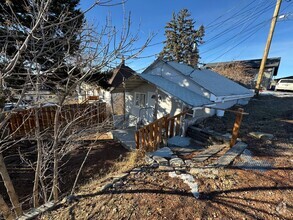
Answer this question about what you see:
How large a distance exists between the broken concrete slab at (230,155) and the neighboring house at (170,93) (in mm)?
2517

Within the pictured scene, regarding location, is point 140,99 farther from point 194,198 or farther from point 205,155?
point 194,198

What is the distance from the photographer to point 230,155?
168 inches

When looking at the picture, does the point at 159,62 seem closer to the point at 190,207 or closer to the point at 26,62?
the point at 26,62

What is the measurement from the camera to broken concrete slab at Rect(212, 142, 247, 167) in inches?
153

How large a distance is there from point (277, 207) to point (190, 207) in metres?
1.49

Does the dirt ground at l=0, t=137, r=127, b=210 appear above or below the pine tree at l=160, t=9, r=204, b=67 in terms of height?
below

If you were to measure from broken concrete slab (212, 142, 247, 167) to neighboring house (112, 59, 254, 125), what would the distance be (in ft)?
8.26

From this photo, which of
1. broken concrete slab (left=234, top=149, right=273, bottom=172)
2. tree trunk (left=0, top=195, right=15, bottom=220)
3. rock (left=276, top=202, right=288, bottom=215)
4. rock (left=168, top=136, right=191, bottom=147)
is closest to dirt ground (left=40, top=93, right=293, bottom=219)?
rock (left=276, top=202, right=288, bottom=215)

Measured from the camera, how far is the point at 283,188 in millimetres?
3072

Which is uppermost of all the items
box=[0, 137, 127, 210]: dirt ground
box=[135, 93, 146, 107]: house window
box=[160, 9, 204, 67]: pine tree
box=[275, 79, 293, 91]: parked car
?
box=[160, 9, 204, 67]: pine tree

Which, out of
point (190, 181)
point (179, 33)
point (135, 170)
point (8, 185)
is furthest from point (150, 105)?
point (179, 33)

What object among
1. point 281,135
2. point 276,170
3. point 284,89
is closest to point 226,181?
point 276,170

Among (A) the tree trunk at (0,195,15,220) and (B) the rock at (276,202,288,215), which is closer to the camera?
(B) the rock at (276,202,288,215)

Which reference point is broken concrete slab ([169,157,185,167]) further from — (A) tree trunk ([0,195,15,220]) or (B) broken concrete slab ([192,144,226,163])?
(A) tree trunk ([0,195,15,220])
